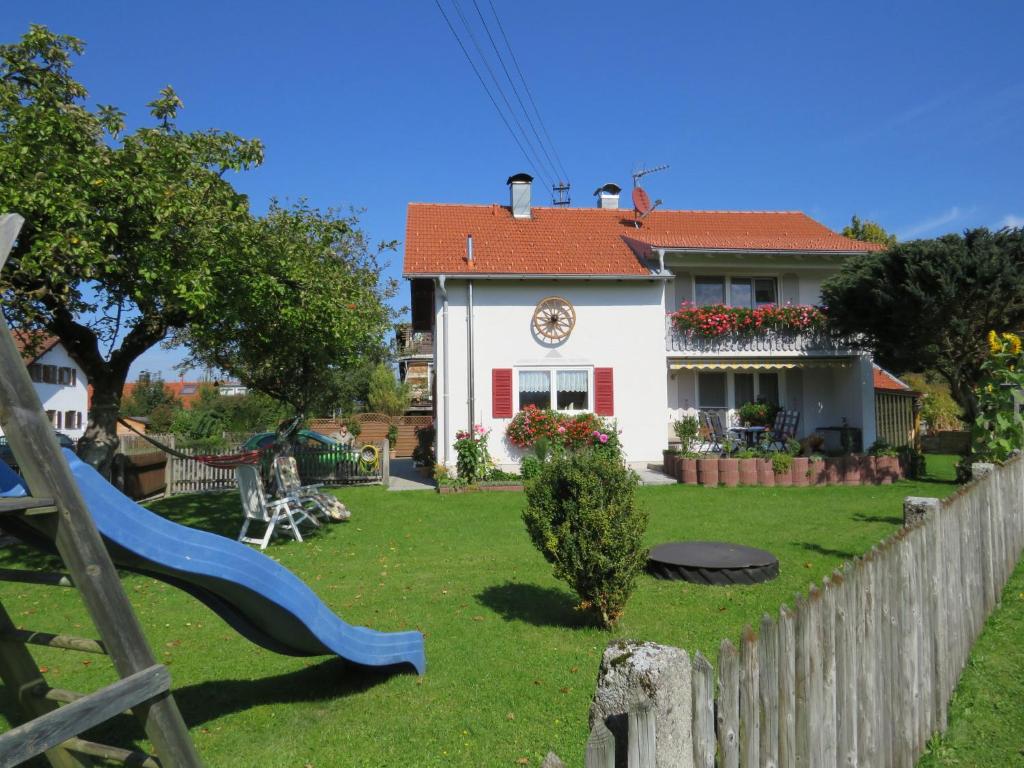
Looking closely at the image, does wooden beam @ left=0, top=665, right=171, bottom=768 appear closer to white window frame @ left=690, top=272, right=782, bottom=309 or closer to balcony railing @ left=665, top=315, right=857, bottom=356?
balcony railing @ left=665, top=315, right=857, bottom=356

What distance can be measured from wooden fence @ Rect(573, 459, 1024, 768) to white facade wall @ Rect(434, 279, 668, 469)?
41.2 ft

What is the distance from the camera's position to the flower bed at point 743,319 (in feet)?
60.2

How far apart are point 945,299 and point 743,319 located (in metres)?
5.16

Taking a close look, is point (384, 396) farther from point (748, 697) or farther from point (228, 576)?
point (748, 697)

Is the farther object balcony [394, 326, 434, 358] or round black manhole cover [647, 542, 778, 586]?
balcony [394, 326, 434, 358]

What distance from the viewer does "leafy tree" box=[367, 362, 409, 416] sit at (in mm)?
32791

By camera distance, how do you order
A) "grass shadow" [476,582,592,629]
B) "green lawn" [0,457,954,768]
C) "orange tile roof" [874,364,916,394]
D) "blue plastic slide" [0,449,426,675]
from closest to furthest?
"blue plastic slide" [0,449,426,675] < "green lawn" [0,457,954,768] < "grass shadow" [476,582,592,629] < "orange tile roof" [874,364,916,394]

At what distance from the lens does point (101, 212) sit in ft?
26.3

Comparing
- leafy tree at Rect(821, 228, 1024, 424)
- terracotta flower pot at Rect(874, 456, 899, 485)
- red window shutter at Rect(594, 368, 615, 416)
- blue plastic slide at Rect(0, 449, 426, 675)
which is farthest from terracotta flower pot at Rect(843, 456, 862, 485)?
blue plastic slide at Rect(0, 449, 426, 675)

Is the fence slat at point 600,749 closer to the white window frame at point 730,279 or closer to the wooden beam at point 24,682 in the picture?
the wooden beam at point 24,682

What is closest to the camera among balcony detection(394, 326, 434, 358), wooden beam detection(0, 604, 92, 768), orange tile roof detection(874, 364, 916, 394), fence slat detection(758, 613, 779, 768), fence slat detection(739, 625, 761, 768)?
fence slat detection(739, 625, 761, 768)

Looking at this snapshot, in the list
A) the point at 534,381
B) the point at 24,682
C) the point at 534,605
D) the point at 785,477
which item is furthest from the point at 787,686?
the point at 534,381

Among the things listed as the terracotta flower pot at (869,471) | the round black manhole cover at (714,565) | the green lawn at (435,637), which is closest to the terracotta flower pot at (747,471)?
the terracotta flower pot at (869,471)

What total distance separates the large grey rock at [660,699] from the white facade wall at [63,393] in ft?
147
